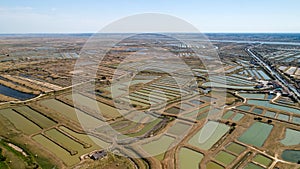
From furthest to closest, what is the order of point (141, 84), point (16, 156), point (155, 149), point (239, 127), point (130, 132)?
1. point (141, 84)
2. point (239, 127)
3. point (130, 132)
4. point (155, 149)
5. point (16, 156)

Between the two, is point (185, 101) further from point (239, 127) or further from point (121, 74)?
point (121, 74)

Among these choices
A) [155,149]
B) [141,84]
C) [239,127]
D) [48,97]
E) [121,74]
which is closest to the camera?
[155,149]

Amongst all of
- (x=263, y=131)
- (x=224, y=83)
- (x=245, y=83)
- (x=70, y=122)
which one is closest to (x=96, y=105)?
(x=70, y=122)

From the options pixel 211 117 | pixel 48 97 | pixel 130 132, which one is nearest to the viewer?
pixel 130 132

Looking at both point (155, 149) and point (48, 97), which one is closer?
point (155, 149)

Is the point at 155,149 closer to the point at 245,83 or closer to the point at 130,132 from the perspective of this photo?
the point at 130,132

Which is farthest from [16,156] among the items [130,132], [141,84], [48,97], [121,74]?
[121,74]

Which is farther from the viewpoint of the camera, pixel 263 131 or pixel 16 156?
pixel 263 131

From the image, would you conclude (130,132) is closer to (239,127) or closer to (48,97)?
(239,127)

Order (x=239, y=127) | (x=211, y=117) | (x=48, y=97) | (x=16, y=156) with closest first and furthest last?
(x=16, y=156)
(x=239, y=127)
(x=211, y=117)
(x=48, y=97)
